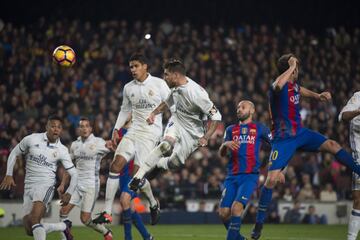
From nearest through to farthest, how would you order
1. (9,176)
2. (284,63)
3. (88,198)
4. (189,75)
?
(284,63), (9,176), (88,198), (189,75)

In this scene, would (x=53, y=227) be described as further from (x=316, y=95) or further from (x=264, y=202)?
(x=316, y=95)

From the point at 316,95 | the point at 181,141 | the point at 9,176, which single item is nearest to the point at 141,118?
the point at 181,141

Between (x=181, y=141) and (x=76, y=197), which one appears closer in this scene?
(x=181, y=141)

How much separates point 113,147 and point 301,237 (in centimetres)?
542

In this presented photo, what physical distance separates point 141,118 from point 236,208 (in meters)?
2.58

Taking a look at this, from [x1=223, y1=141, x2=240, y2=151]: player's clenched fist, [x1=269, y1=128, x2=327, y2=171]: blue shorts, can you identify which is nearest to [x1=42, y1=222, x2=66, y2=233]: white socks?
[x1=223, y1=141, x2=240, y2=151]: player's clenched fist

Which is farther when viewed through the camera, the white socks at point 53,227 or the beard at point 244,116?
the beard at point 244,116

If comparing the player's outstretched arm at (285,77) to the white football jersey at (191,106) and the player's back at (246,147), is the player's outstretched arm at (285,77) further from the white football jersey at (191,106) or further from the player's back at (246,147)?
the player's back at (246,147)

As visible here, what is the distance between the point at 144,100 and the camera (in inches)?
531

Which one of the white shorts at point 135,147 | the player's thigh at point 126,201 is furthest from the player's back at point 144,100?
the player's thigh at point 126,201

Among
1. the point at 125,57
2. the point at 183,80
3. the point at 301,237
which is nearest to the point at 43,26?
the point at 125,57

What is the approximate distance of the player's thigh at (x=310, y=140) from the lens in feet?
38.2

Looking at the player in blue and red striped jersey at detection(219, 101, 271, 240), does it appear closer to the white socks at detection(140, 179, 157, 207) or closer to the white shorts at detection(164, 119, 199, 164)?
the white shorts at detection(164, 119, 199, 164)

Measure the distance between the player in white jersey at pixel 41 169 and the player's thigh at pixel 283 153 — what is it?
3345 millimetres
